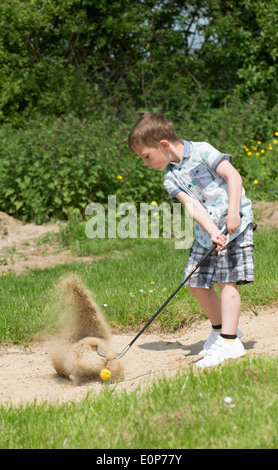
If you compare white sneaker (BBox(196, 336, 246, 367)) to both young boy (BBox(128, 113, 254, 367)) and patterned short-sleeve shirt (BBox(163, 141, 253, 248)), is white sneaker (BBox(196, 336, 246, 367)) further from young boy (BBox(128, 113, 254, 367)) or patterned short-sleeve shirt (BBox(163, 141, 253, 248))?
patterned short-sleeve shirt (BBox(163, 141, 253, 248))

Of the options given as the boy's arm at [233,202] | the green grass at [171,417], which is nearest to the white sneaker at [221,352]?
the green grass at [171,417]

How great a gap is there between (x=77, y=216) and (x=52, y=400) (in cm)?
493

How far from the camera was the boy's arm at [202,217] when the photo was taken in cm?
343

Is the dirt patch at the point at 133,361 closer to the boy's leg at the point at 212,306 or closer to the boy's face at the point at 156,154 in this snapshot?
the boy's leg at the point at 212,306

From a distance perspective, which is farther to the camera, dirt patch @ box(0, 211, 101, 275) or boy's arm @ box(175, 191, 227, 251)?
dirt patch @ box(0, 211, 101, 275)

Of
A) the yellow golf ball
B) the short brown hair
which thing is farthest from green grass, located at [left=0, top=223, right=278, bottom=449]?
the short brown hair

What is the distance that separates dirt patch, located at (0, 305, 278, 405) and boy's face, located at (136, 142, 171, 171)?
1239 mm

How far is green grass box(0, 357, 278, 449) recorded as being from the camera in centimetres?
247

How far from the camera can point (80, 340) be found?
402cm

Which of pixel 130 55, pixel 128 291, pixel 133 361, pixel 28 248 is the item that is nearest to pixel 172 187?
pixel 133 361

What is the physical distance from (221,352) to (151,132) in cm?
137

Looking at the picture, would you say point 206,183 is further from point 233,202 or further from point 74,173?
point 74,173

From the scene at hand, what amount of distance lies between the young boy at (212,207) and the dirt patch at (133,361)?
0.85 feet

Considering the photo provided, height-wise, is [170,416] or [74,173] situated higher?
[74,173]
